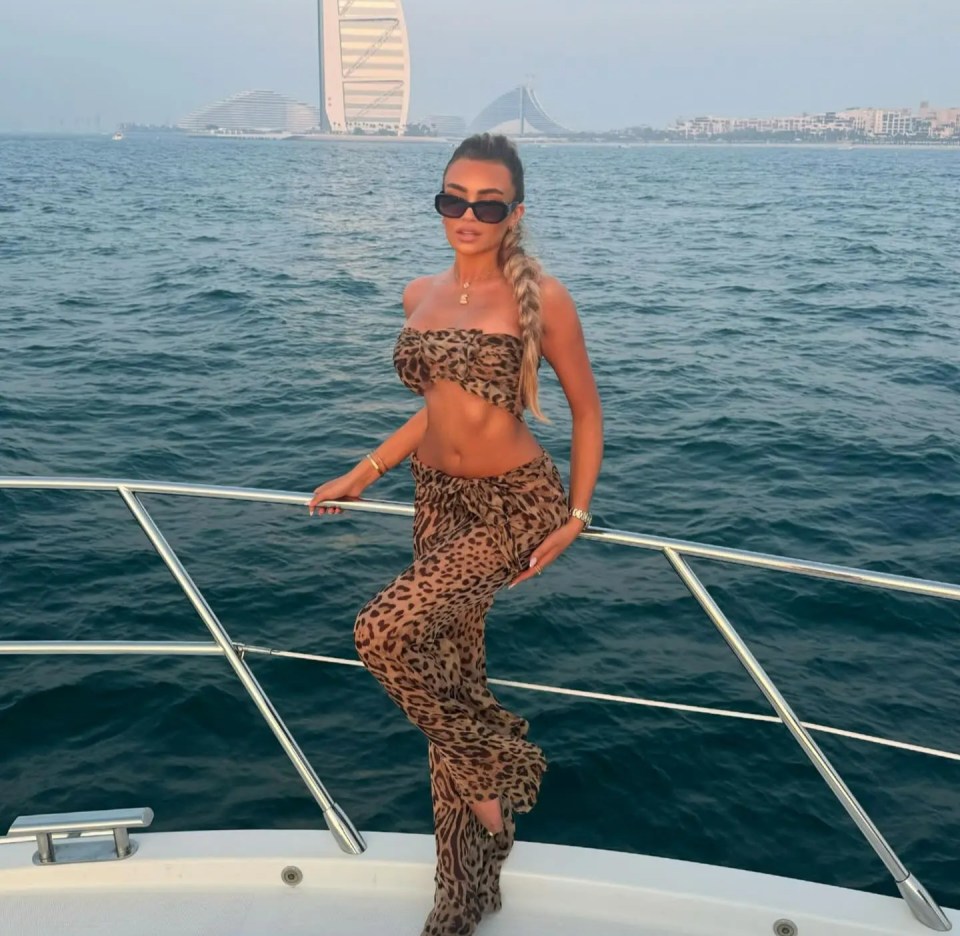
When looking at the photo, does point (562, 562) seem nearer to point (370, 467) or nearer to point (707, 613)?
point (370, 467)

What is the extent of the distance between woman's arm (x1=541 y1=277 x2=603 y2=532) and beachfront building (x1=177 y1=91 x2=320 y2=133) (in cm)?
19301

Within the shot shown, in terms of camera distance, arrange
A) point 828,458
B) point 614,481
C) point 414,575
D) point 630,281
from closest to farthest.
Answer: point 414,575
point 614,481
point 828,458
point 630,281

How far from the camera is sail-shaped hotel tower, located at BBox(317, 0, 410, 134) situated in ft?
440

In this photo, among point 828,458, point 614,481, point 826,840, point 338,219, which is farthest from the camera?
point 338,219

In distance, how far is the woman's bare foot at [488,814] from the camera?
2352 millimetres

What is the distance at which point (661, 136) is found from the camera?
549ft

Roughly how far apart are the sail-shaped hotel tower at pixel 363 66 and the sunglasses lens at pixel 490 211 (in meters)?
142

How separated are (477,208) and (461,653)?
955 millimetres

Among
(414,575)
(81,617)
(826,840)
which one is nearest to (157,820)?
(81,617)

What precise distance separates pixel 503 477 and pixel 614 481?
790cm

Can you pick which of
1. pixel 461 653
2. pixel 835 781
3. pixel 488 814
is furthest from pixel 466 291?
pixel 835 781

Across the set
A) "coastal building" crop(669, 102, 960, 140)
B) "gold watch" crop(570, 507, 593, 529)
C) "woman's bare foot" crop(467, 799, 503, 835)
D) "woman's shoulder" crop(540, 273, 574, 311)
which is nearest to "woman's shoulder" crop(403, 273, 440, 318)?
"woman's shoulder" crop(540, 273, 574, 311)

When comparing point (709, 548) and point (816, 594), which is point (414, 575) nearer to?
point (709, 548)

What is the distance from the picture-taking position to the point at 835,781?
2225mm
